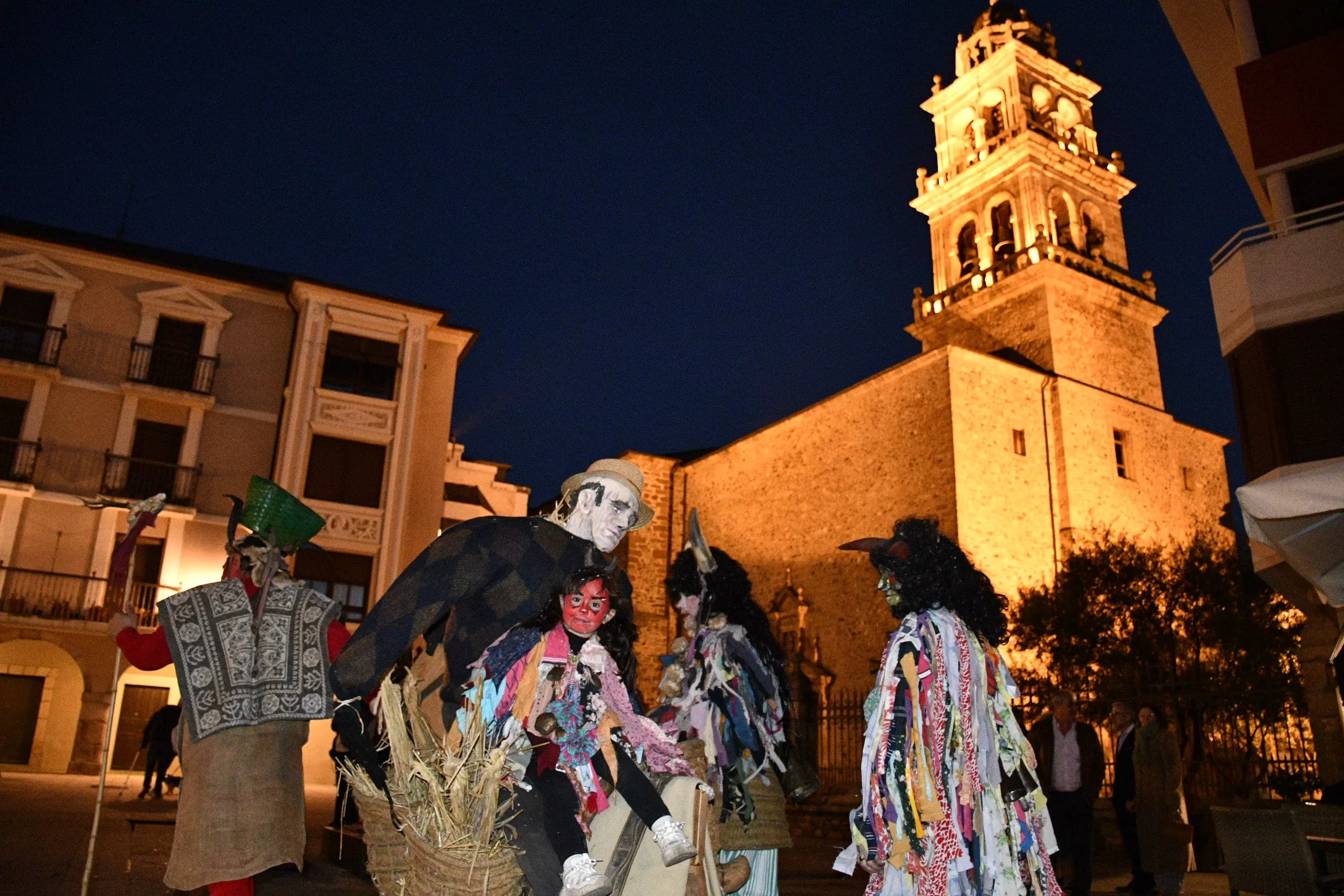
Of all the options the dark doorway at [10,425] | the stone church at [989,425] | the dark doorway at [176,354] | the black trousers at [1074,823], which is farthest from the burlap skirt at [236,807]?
the dark doorway at [10,425]

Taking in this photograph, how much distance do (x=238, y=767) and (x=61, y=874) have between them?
324 cm

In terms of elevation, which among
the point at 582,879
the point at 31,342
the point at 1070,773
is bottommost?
the point at 582,879

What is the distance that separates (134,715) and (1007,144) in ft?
91.0

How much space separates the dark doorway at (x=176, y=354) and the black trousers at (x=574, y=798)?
2058 cm

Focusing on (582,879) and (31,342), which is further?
(31,342)

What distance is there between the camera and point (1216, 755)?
51.8 ft

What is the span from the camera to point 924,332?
29703 millimetres

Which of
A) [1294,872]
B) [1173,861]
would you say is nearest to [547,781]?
[1294,872]

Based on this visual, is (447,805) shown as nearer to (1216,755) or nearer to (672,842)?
(672,842)

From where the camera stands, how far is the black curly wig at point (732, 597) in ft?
17.8

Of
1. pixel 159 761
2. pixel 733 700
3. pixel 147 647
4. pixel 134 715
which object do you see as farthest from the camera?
pixel 134 715

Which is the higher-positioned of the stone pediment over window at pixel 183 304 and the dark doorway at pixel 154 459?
the stone pediment over window at pixel 183 304

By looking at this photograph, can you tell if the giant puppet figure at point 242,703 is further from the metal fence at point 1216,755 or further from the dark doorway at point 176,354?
the dark doorway at point 176,354

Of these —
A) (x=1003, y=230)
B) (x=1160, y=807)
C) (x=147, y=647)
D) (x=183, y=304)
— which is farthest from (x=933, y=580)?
(x=1003, y=230)
